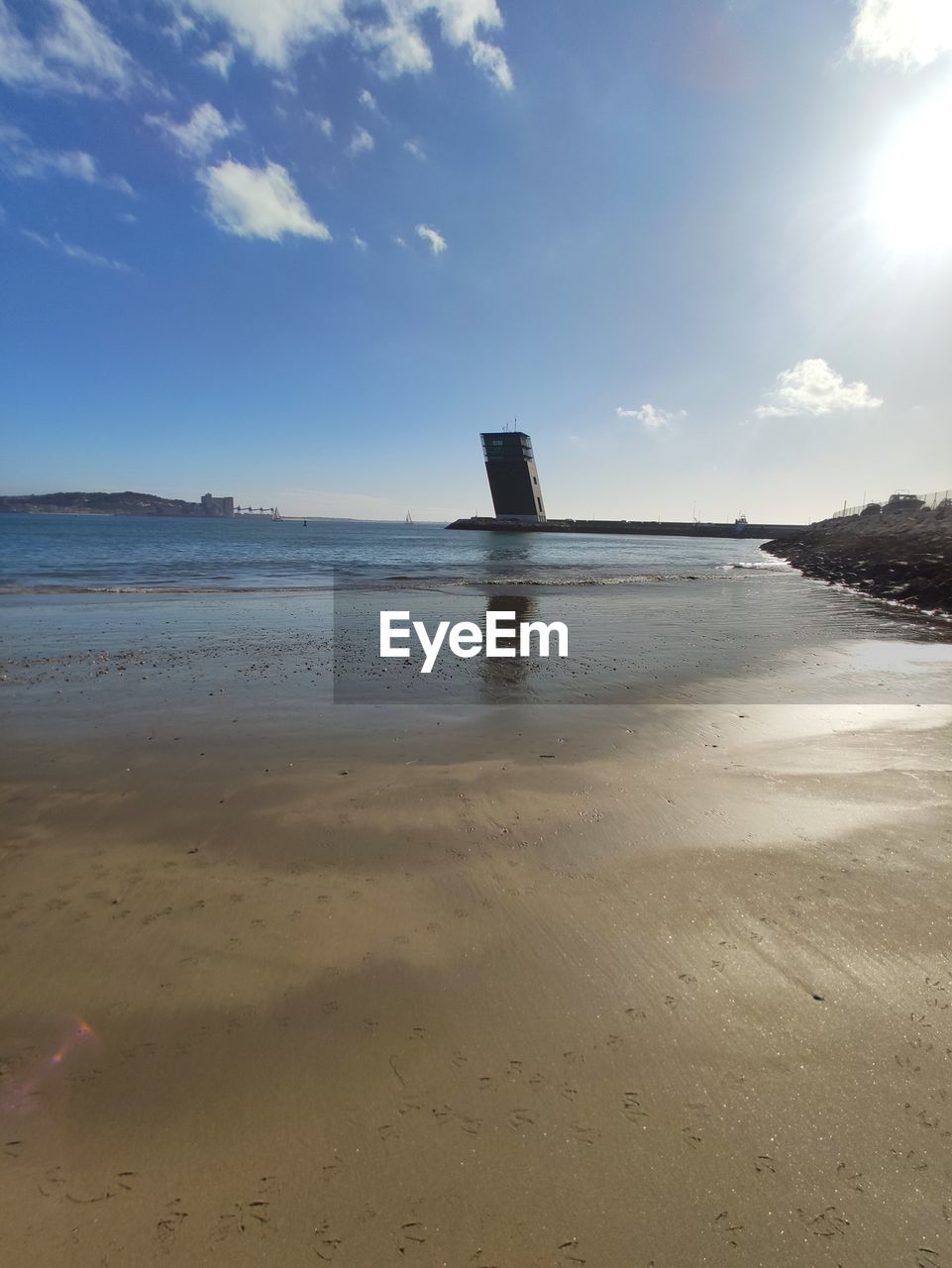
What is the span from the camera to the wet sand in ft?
6.92

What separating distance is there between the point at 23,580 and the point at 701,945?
33521 millimetres

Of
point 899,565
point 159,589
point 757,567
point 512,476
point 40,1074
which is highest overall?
point 512,476

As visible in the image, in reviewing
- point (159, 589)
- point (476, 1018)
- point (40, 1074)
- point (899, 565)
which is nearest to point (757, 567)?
point (899, 565)

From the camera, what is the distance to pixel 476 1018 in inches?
118

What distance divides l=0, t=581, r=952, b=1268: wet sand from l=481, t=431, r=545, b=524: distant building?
151249mm

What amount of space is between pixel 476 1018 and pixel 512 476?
155310 millimetres

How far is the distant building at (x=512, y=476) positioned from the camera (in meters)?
149

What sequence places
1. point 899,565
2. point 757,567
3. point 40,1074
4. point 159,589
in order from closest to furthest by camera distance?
point 40,1074
point 159,589
point 899,565
point 757,567

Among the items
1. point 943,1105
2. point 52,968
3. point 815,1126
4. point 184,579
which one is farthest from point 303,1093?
point 184,579

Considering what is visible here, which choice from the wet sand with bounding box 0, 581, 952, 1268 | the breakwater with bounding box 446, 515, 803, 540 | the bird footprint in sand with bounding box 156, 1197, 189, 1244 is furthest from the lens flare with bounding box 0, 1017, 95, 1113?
the breakwater with bounding box 446, 515, 803, 540

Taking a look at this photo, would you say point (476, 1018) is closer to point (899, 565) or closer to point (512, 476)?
point (899, 565)

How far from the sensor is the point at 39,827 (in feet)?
16.1

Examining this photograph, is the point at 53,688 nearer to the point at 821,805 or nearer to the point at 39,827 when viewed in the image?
the point at 39,827

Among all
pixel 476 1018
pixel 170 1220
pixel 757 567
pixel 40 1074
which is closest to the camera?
pixel 170 1220
